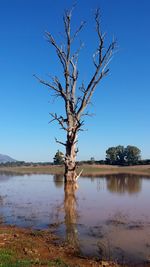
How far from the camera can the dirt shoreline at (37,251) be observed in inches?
354

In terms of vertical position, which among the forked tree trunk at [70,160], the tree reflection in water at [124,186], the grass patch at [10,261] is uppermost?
the forked tree trunk at [70,160]

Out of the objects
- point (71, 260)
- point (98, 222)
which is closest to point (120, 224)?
point (98, 222)

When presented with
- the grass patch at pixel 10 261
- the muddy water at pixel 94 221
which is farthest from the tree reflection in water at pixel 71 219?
the grass patch at pixel 10 261

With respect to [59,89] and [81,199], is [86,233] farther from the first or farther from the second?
[59,89]

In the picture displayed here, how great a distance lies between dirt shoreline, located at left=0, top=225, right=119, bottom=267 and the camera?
8.98 meters

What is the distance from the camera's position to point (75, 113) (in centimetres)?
3109

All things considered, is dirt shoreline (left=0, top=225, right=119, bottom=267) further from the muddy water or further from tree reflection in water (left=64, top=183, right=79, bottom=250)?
the muddy water

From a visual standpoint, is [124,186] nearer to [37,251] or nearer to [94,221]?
[94,221]

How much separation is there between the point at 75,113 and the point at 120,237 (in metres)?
19.7

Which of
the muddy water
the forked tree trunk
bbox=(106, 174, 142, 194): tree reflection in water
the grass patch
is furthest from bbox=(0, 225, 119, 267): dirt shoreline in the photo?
the forked tree trunk

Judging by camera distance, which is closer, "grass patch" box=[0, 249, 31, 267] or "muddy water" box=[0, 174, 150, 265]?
"grass patch" box=[0, 249, 31, 267]

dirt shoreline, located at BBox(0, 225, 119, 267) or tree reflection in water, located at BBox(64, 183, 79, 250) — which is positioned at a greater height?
tree reflection in water, located at BBox(64, 183, 79, 250)

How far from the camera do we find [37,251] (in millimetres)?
10172

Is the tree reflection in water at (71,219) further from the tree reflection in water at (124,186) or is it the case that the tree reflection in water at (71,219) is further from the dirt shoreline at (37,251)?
the tree reflection in water at (124,186)
